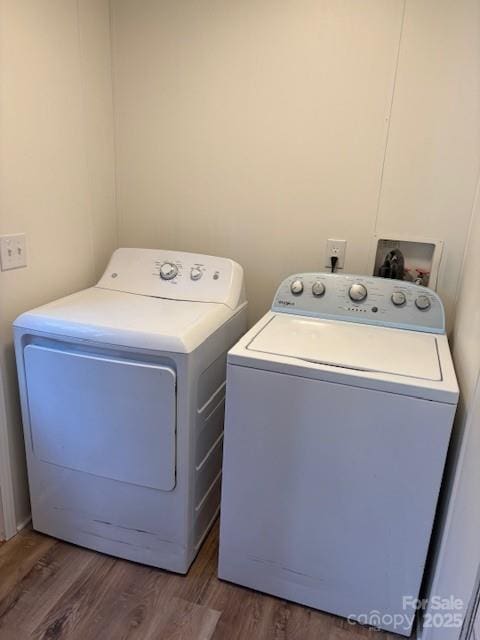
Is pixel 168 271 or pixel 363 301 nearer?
pixel 363 301

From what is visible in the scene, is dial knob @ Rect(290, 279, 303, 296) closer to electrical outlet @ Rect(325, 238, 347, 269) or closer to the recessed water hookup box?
electrical outlet @ Rect(325, 238, 347, 269)

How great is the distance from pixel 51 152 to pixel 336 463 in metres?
1.50

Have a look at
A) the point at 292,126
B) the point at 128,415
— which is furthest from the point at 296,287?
the point at 128,415

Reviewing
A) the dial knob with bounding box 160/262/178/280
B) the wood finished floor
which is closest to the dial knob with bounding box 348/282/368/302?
the dial knob with bounding box 160/262/178/280

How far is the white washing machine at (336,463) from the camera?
126 centimetres

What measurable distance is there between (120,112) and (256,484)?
169cm

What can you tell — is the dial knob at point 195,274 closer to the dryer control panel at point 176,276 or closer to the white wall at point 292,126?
the dryer control panel at point 176,276

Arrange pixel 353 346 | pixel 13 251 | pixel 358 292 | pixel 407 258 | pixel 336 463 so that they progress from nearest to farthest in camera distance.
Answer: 1. pixel 336 463
2. pixel 353 346
3. pixel 13 251
4. pixel 358 292
5. pixel 407 258

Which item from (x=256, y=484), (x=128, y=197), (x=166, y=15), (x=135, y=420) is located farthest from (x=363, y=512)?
(x=166, y=15)

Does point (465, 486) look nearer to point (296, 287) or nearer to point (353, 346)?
point (353, 346)

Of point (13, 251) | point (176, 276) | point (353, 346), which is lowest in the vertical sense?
point (353, 346)

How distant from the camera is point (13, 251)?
1581mm

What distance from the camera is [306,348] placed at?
1423mm

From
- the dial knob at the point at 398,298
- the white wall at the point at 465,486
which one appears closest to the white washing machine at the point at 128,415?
the dial knob at the point at 398,298
